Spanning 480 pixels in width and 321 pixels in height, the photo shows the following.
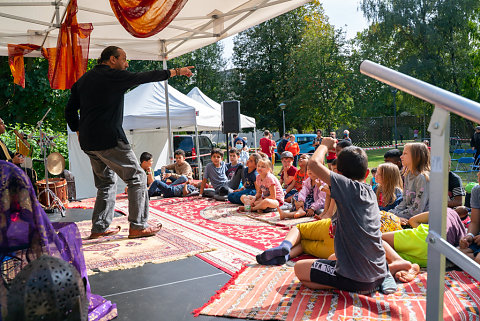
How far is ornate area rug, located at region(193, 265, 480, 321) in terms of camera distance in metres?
2.52

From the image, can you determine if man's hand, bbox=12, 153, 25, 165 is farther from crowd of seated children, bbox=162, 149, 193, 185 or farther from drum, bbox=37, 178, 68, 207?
crowd of seated children, bbox=162, 149, 193, 185

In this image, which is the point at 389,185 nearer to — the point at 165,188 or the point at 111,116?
the point at 111,116

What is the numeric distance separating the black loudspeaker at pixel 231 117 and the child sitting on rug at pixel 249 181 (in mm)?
3471

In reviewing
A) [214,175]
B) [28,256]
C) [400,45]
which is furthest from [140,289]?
[400,45]

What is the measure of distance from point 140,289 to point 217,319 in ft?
2.71

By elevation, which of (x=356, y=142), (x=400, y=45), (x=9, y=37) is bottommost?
(x=356, y=142)

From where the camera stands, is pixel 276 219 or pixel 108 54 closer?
pixel 108 54

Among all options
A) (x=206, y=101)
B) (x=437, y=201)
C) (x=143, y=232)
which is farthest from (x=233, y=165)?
(x=206, y=101)

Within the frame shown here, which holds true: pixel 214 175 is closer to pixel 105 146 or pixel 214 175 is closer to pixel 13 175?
pixel 105 146

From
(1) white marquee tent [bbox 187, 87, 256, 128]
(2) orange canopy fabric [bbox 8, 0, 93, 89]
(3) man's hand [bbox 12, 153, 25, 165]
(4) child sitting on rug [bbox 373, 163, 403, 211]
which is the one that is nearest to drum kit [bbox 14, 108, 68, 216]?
(3) man's hand [bbox 12, 153, 25, 165]

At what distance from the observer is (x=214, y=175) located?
327 inches

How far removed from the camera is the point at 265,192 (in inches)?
261

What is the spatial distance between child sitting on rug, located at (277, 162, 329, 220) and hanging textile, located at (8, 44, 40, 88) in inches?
203

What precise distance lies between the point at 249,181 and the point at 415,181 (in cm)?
351
